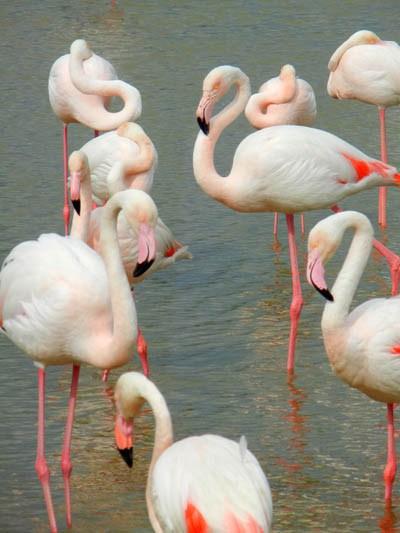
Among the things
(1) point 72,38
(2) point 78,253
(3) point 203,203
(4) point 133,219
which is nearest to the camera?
(4) point 133,219

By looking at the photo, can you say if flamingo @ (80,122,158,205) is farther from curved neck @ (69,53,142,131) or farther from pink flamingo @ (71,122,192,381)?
curved neck @ (69,53,142,131)

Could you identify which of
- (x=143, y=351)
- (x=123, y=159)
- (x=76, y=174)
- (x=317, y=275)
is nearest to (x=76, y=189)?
(x=76, y=174)

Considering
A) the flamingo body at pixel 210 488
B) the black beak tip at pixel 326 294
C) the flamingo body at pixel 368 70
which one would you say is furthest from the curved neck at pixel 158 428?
the flamingo body at pixel 368 70

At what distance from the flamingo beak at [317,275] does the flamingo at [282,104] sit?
3639 millimetres

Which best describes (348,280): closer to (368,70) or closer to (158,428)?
(158,428)

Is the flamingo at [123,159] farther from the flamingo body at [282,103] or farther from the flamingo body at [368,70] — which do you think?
the flamingo body at [368,70]

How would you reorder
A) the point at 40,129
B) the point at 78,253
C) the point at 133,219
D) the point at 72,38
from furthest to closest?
the point at 72,38 < the point at 40,129 < the point at 78,253 < the point at 133,219

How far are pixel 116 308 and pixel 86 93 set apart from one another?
429 cm

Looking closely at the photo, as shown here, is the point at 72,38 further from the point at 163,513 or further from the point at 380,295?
the point at 163,513

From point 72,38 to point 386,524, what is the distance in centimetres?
1002

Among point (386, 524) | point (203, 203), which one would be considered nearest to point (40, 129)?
point (203, 203)

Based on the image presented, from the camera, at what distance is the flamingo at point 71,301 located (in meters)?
5.53

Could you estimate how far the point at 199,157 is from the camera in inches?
308

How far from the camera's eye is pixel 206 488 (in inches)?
180
